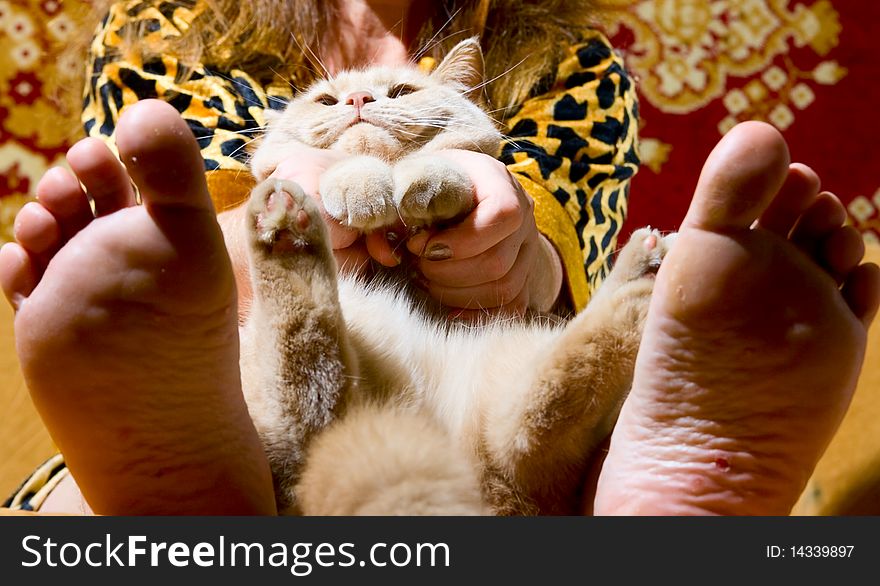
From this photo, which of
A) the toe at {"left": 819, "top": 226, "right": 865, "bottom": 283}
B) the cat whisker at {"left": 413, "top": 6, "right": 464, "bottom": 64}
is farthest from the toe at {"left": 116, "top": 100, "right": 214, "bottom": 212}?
the cat whisker at {"left": 413, "top": 6, "right": 464, "bottom": 64}

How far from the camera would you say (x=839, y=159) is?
207 centimetres

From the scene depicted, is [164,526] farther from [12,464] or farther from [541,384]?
[12,464]

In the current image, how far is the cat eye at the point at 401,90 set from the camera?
1.16 meters

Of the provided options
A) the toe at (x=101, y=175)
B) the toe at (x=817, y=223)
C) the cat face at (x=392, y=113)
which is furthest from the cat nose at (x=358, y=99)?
the toe at (x=817, y=223)

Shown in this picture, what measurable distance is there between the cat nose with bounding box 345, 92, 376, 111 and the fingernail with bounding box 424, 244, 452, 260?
0.25m

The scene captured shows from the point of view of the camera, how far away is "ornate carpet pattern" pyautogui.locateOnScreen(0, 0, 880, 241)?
205cm

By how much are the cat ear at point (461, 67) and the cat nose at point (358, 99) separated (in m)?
0.17

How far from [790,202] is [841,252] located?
6 cm

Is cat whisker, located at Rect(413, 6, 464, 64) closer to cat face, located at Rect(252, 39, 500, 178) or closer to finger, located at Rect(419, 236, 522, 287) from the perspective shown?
cat face, located at Rect(252, 39, 500, 178)

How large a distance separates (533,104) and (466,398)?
693 mm

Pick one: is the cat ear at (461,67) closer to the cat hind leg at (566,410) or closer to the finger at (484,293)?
the finger at (484,293)

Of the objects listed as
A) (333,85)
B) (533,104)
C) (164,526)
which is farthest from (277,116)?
(164,526)

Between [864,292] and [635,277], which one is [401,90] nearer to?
[635,277]

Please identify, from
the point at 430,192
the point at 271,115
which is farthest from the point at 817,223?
the point at 271,115
